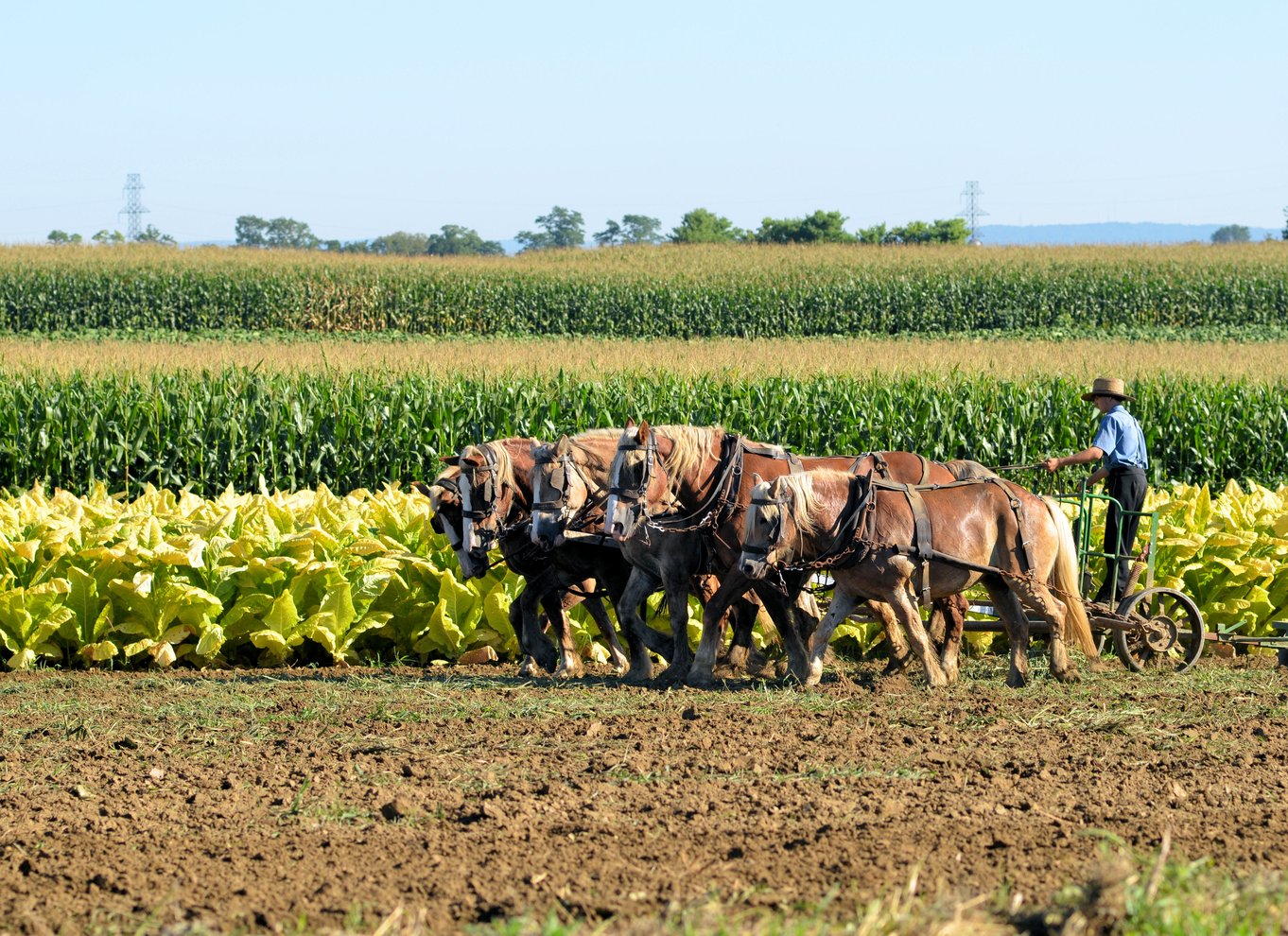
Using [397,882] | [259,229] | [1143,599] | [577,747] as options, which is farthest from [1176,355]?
[259,229]

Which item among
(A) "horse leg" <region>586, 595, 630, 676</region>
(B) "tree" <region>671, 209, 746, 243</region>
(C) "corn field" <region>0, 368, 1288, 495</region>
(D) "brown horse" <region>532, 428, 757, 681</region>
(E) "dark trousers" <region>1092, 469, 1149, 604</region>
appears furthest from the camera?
(B) "tree" <region>671, 209, 746, 243</region>

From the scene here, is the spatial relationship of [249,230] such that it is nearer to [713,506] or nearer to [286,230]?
[286,230]

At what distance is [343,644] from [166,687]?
1.20 m

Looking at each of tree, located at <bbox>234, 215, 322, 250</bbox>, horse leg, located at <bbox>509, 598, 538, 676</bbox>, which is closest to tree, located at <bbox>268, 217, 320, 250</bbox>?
tree, located at <bbox>234, 215, 322, 250</bbox>

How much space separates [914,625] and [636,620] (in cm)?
160

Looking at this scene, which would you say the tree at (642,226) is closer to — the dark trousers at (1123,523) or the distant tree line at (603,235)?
the distant tree line at (603,235)

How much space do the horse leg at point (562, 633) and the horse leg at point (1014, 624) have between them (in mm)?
2452

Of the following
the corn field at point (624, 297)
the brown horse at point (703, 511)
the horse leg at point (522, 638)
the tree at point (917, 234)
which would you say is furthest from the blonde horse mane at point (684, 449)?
the tree at point (917, 234)

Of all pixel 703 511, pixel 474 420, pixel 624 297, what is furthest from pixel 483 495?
pixel 624 297

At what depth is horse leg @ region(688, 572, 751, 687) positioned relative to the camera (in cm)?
802

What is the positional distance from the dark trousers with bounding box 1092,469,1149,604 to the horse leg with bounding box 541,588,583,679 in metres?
3.28

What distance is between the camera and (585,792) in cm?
584

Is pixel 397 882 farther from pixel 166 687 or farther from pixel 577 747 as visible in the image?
pixel 166 687

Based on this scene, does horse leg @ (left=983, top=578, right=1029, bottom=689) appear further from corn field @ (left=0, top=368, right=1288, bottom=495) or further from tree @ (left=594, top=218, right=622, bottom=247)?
tree @ (left=594, top=218, right=622, bottom=247)
